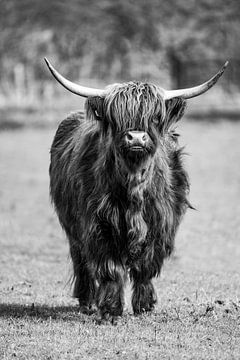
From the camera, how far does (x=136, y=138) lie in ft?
18.9

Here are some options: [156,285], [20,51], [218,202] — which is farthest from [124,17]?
[156,285]

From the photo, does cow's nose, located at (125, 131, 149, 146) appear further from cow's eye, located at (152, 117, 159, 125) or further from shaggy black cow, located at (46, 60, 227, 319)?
cow's eye, located at (152, 117, 159, 125)

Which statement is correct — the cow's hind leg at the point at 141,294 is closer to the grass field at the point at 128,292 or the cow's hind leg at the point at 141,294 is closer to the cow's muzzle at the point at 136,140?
the grass field at the point at 128,292

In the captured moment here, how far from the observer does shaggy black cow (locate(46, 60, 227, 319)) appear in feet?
19.4

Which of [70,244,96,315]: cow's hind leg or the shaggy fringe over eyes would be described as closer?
the shaggy fringe over eyes

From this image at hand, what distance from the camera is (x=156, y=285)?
8469 mm

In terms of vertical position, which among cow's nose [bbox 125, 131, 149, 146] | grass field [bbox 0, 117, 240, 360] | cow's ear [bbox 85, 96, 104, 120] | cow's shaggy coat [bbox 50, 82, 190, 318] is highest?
cow's ear [bbox 85, 96, 104, 120]

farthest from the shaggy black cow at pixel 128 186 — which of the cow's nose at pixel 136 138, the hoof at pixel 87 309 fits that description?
the hoof at pixel 87 309

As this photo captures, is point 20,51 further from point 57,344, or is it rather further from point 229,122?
point 57,344

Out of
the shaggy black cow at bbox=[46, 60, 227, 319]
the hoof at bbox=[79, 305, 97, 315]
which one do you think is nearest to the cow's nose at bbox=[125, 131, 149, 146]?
the shaggy black cow at bbox=[46, 60, 227, 319]

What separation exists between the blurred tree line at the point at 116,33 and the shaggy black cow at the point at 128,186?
23860mm

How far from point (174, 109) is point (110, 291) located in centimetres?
141

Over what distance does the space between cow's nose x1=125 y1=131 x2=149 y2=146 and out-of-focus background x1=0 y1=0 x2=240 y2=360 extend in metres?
1.28

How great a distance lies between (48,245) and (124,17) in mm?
20113
